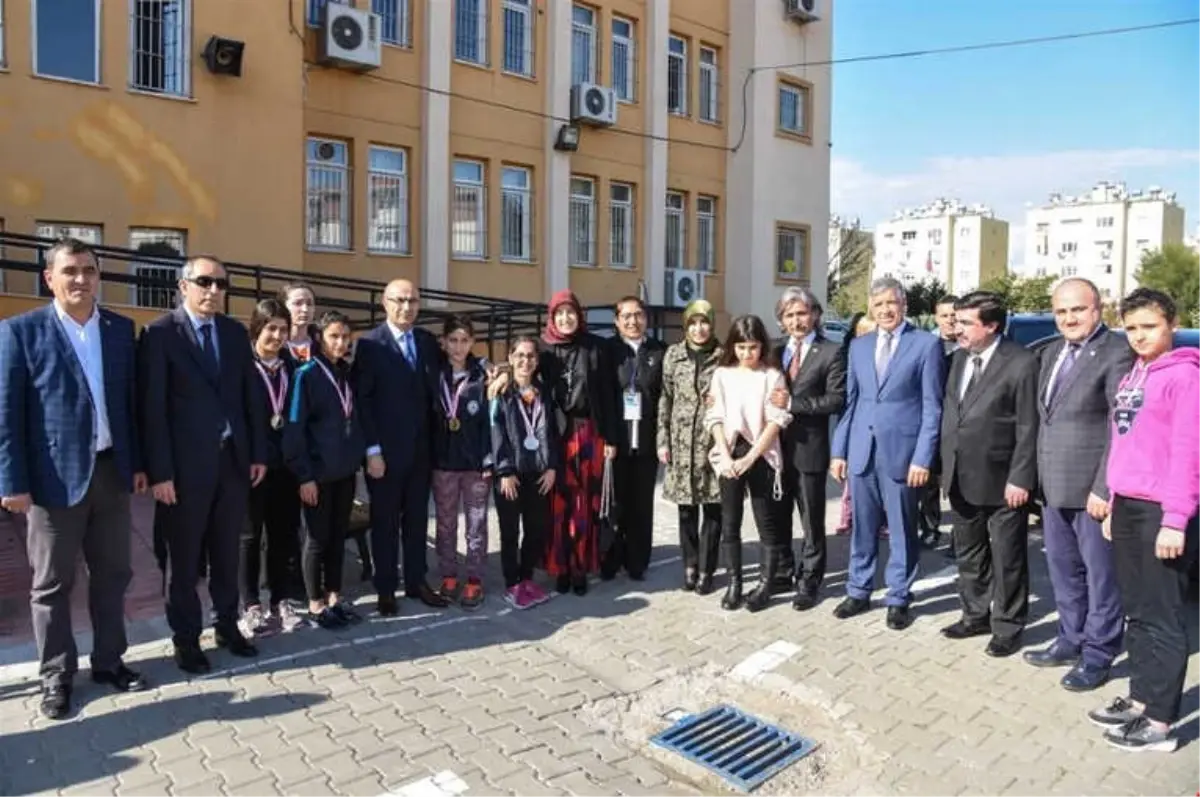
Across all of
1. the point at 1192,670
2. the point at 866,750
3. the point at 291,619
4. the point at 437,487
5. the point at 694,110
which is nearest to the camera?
the point at 866,750

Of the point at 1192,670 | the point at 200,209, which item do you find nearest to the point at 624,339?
the point at 1192,670

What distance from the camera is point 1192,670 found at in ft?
16.6

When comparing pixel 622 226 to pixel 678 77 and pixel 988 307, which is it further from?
pixel 988 307

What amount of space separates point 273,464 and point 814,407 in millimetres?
3202

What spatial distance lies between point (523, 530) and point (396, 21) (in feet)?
39.3

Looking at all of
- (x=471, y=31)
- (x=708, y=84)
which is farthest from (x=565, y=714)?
(x=708, y=84)

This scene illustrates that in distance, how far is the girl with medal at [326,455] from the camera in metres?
5.20

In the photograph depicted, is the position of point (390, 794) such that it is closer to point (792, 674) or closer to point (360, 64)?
point (792, 674)

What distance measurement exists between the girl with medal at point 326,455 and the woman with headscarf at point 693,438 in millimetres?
2028

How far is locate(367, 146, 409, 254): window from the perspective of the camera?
1538cm

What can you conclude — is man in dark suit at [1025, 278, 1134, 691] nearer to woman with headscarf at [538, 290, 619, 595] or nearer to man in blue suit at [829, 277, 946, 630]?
man in blue suit at [829, 277, 946, 630]

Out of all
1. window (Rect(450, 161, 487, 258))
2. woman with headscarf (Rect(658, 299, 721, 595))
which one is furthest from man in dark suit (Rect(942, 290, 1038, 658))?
window (Rect(450, 161, 487, 258))

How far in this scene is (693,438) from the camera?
618cm

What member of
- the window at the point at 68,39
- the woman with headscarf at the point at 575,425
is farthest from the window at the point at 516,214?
the woman with headscarf at the point at 575,425
